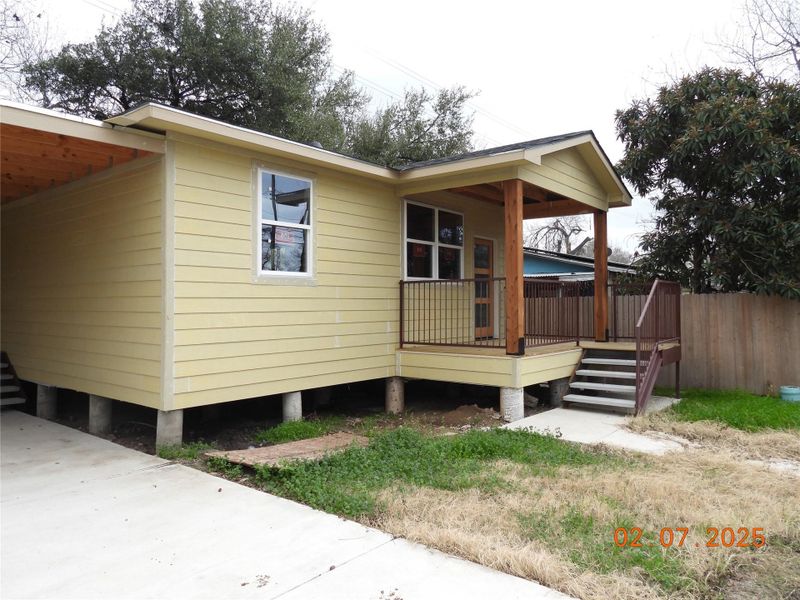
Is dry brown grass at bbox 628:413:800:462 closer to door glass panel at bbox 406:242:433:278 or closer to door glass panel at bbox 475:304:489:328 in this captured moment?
door glass panel at bbox 475:304:489:328

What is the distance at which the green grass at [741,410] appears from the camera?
6.46m

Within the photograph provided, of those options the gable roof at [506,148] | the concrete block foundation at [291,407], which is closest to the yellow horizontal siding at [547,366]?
the gable roof at [506,148]

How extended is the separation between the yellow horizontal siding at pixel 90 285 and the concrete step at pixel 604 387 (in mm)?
5550

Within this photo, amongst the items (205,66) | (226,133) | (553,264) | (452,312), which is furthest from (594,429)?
(205,66)

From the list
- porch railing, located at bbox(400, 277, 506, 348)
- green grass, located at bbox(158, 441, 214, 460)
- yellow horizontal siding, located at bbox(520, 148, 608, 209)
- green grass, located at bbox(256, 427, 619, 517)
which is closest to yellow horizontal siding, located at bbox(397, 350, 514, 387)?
porch railing, located at bbox(400, 277, 506, 348)

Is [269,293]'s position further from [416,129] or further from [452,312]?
[416,129]

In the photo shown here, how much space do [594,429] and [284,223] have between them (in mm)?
4348

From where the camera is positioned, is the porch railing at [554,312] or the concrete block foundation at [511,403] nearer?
the concrete block foundation at [511,403]

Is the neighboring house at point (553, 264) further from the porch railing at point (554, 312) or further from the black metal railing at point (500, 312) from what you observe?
the porch railing at point (554, 312)

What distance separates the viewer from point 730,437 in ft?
19.4

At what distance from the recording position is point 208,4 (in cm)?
1358

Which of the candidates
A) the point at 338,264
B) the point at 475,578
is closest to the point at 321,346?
the point at 338,264

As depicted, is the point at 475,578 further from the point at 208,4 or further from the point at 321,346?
the point at 208,4
